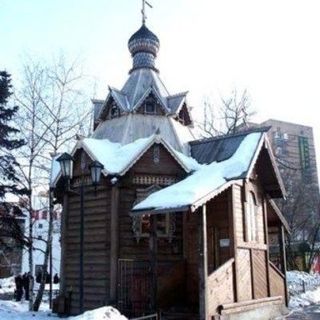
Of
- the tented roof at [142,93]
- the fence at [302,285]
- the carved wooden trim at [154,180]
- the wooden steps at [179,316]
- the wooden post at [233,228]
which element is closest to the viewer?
the wooden steps at [179,316]

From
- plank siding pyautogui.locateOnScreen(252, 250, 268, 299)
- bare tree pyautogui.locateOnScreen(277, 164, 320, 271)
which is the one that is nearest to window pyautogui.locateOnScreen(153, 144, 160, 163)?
Result: plank siding pyautogui.locateOnScreen(252, 250, 268, 299)

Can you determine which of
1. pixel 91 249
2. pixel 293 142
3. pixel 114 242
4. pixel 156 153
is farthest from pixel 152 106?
pixel 293 142

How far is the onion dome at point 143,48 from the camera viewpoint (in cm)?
2177

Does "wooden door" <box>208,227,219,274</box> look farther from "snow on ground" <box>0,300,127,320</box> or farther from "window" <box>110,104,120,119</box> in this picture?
"window" <box>110,104,120,119</box>

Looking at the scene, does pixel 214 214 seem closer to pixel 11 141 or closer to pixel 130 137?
pixel 130 137

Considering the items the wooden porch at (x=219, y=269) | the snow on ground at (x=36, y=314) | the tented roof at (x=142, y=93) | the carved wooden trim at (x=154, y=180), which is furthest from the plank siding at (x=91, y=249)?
the tented roof at (x=142, y=93)

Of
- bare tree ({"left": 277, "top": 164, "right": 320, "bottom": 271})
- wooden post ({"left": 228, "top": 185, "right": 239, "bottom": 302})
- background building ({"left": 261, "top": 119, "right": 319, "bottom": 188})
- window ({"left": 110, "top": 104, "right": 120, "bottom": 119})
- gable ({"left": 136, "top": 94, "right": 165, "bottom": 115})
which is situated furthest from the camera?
background building ({"left": 261, "top": 119, "right": 319, "bottom": 188})

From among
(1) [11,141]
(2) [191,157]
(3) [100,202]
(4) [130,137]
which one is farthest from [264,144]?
(1) [11,141]

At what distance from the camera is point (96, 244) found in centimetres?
1575

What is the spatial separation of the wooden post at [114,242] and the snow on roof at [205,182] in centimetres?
165

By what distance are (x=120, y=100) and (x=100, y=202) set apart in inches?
192

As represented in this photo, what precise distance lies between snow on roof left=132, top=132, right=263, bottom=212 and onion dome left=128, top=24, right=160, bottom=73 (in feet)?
23.2

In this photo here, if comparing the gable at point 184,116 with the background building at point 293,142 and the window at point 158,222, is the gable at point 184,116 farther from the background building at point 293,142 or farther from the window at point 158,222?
the background building at point 293,142

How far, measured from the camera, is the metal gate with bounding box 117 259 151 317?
14305 millimetres
